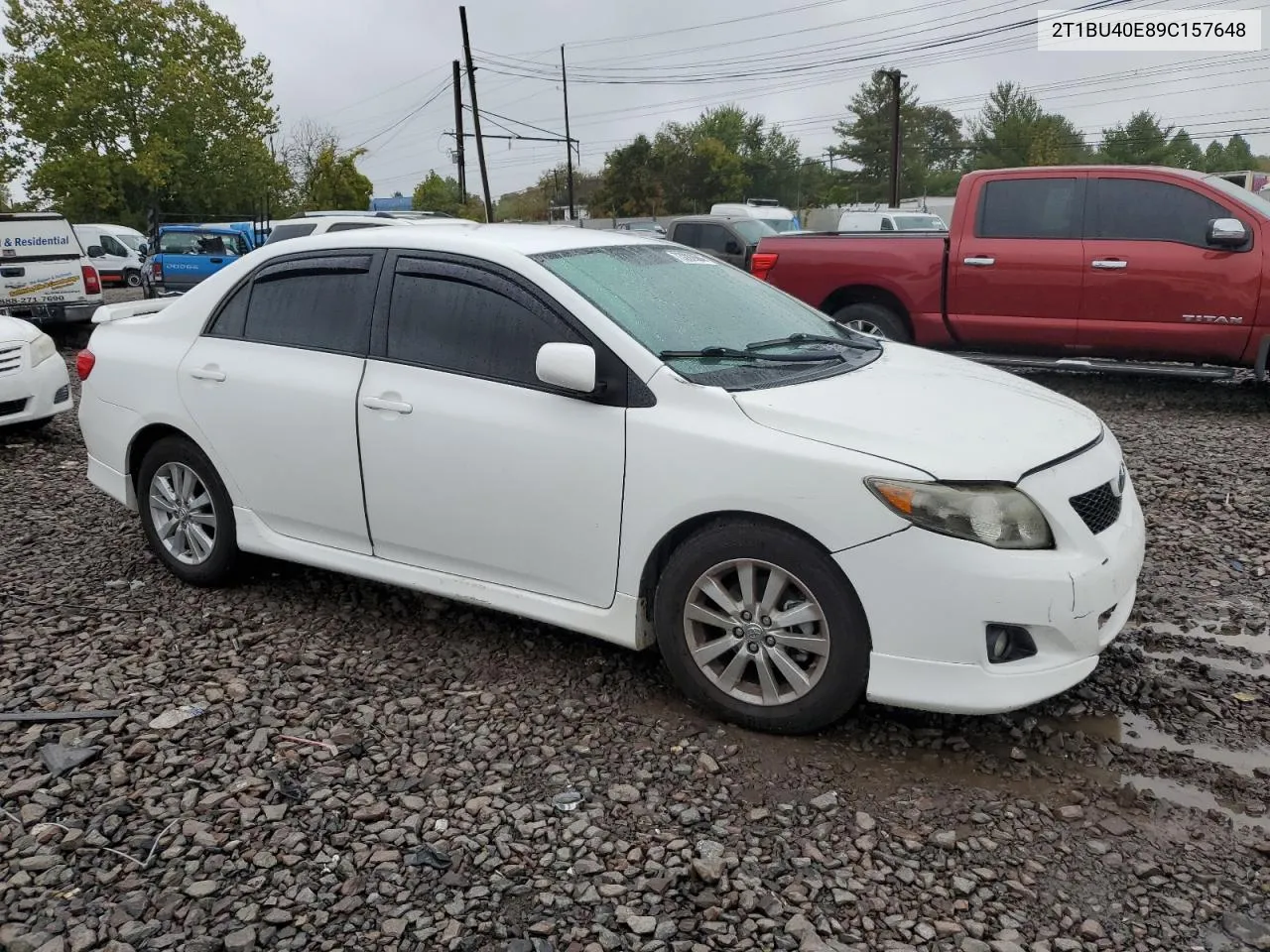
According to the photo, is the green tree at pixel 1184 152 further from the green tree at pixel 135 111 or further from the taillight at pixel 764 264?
the taillight at pixel 764 264

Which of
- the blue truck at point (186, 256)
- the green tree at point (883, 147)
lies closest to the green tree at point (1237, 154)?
the green tree at point (883, 147)

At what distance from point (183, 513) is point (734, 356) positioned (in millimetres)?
2725

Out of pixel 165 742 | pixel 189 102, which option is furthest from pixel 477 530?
pixel 189 102

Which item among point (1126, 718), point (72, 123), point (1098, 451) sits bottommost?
point (1126, 718)

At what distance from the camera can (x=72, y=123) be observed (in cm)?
4388

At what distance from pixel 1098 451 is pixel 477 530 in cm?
221

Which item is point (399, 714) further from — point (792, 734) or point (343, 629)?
point (792, 734)

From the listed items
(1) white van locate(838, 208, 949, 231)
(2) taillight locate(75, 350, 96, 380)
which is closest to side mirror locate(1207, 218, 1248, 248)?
(2) taillight locate(75, 350, 96, 380)

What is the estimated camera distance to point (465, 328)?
401cm

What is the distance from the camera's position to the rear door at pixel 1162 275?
8117 mm

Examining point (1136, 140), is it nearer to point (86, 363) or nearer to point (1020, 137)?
point (1020, 137)

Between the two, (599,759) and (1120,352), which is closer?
(599,759)

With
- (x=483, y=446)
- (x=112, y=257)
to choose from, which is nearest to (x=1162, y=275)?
(x=483, y=446)

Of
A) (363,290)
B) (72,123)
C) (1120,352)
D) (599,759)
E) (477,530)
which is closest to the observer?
(599,759)
